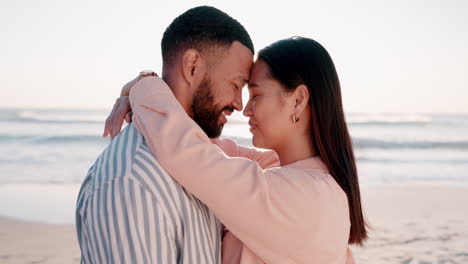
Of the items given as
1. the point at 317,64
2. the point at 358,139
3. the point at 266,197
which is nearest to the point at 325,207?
the point at 266,197

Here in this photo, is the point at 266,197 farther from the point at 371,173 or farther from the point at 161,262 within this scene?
the point at 371,173

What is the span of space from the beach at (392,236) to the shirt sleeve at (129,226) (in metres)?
3.91

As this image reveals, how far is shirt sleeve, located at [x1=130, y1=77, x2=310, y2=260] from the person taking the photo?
1787 millimetres

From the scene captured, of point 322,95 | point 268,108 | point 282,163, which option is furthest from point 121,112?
point 322,95

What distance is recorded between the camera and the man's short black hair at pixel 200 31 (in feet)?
7.66

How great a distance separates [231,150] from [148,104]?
106 cm

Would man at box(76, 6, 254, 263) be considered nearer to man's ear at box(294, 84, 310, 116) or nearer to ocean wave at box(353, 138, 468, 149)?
man's ear at box(294, 84, 310, 116)

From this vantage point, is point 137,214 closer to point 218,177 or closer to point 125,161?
point 125,161

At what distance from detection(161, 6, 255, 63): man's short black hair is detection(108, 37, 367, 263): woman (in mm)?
188

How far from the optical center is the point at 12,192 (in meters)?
8.51

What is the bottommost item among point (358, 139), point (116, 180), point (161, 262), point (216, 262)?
point (358, 139)

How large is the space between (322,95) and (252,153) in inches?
30.2

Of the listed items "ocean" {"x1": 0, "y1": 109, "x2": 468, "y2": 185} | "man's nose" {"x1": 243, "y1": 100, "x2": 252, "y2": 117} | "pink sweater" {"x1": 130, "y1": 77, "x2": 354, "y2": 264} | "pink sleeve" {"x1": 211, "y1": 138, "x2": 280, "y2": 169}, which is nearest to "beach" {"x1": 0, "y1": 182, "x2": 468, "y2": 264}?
"ocean" {"x1": 0, "y1": 109, "x2": 468, "y2": 185}

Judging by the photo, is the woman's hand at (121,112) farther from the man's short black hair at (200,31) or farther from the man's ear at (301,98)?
the man's ear at (301,98)
